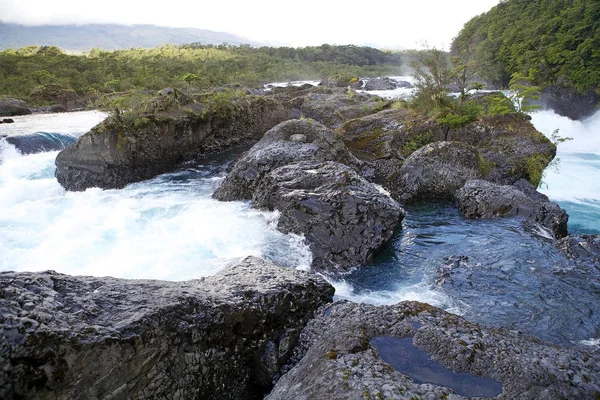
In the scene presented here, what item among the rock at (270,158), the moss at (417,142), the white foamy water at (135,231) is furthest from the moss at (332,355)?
the moss at (417,142)

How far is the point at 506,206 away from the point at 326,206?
17.6 ft

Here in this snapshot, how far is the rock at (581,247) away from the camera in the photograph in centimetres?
768

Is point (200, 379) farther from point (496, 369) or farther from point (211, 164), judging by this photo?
point (211, 164)

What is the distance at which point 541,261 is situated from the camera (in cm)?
783

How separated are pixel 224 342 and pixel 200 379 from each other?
1.54 ft

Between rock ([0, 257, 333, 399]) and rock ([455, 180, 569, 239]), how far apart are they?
705 centimetres

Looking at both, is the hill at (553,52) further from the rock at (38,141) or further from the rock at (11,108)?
the rock at (11,108)

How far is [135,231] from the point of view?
9.49 meters

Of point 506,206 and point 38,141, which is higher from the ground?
point 506,206

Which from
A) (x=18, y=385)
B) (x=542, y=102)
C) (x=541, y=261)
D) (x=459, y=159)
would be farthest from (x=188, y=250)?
(x=542, y=102)

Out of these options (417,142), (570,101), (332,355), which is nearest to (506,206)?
(417,142)

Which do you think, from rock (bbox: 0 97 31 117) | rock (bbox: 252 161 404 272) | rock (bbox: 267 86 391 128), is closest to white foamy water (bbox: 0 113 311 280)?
rock (bbox: 252 161 404 272)

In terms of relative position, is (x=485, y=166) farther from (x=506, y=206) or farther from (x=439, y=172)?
(x=506, y=206)

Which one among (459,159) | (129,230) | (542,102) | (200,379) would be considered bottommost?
(129,230)
